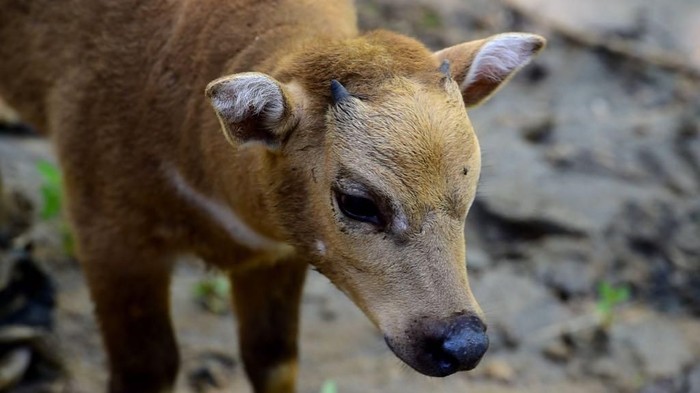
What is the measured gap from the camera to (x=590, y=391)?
18.7ft

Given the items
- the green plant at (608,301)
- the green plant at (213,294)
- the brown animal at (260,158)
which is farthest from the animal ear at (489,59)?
the green plant at (213,294)

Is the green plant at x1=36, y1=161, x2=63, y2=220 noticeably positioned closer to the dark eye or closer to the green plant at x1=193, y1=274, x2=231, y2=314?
the green plant at x1=193, y1=274, x2=231, y2=314

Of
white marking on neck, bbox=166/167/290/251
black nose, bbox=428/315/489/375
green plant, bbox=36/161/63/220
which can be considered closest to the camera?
black nose, bbox=428/315/489/375

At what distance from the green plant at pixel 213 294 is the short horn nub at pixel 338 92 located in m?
2.65

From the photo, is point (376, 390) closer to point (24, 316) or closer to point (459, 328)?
point (24, 316)

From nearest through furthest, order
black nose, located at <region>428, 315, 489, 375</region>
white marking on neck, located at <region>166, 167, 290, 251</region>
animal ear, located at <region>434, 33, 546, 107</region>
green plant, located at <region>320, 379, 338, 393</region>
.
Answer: black nose, located at <region>428, 315, 489, 375</region> < animal ear, located at <region>434, 33, 546, 107</region> < white marking on neck, located at <region>166, 167, 290, 251</region> < green plant, located at <region>320, 379, 338, 393</region>

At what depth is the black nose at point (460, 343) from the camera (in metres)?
→ 3.36

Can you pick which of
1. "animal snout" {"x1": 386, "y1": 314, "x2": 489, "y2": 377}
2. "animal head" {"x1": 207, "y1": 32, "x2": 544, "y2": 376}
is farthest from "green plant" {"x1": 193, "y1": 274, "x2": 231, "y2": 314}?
"animal snout" {"x1": 386, "y1": 314, "x2": 489, "y2": 377}

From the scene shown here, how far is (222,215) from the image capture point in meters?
4.34

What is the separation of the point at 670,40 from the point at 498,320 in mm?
3653

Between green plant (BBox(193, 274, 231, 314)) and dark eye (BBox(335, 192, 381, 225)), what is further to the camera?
green plant (BBox(193, 274, 231, 314))

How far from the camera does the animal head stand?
3.45 metres

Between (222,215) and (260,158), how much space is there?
0.54m

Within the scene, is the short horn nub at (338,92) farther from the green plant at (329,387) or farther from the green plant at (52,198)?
the green plant at (52,198)
